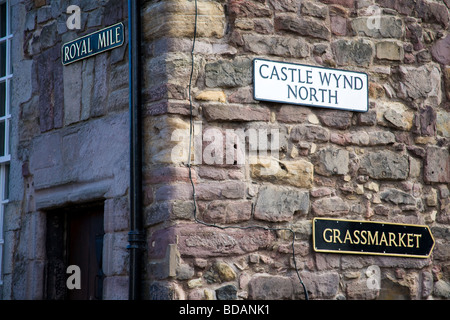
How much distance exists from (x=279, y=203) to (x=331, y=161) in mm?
500

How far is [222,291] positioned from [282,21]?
184cm

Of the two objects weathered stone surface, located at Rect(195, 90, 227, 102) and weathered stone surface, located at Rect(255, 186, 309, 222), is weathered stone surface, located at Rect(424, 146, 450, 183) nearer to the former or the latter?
weathered stone surface, located at Rect(255, 186, 309, 222)

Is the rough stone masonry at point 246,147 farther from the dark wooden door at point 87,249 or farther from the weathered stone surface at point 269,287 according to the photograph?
the dark wooden door at point 87,249

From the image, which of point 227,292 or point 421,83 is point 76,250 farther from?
point 421,83

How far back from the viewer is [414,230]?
5473 millimetres

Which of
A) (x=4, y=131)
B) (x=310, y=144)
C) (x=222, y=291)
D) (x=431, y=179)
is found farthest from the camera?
(x=4, y=131)

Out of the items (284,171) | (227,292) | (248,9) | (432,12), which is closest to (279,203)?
(284,171)

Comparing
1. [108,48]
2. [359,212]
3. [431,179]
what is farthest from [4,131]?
[431,179]

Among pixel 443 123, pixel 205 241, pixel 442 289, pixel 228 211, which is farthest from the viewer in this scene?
pixel 443 123

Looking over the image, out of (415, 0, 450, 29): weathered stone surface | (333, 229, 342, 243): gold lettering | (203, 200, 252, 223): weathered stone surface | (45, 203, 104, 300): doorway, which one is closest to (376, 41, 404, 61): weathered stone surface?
(415, 0, 450, 29): weathered stone surface

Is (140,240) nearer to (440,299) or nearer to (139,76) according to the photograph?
(139,76)

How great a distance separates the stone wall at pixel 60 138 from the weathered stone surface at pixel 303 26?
3.49 feet

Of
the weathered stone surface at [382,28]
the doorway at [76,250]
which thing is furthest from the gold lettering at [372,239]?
the doorway at [76,250]

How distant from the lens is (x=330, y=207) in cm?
523
